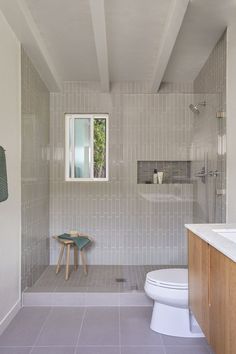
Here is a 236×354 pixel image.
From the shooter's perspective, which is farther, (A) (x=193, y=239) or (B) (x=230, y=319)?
(A) (x=193, y=239)

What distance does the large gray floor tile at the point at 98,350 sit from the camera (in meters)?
2.00

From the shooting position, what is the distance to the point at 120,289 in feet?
9.23

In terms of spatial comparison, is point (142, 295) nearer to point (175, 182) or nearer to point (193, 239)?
point (193, 239)

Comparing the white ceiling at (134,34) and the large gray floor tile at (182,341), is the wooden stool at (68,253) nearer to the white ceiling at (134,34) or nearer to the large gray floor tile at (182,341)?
the large gray floor tile at (182,341)

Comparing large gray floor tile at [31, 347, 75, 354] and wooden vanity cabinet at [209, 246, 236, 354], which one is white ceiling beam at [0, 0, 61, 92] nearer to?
wooden vanity cabinet at [209, 246, 236, 354]

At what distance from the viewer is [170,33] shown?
240cm

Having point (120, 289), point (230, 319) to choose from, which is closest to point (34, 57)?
point (120, 289)

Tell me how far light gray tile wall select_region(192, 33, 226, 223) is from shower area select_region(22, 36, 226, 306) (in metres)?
0.01

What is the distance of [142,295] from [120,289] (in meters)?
0.21

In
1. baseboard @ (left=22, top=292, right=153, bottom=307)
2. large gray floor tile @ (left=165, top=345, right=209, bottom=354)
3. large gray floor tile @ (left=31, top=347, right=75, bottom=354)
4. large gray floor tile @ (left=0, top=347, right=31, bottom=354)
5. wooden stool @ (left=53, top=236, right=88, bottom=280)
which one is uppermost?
wooden stool @ (left=53, top=236, right=88, bottom=280)

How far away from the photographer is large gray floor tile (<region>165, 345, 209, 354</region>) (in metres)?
2.01

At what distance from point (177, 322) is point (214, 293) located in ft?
2.89

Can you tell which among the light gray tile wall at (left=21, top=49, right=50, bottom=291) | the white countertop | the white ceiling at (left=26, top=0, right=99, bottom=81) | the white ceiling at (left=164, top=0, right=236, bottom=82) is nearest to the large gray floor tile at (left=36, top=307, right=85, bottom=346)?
the light gray tile wall at (left=21, top=49, right=50, bottom=291)

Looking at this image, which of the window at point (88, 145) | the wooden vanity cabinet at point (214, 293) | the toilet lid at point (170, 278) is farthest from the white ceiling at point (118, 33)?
the toilet lid at point (170, 278)
